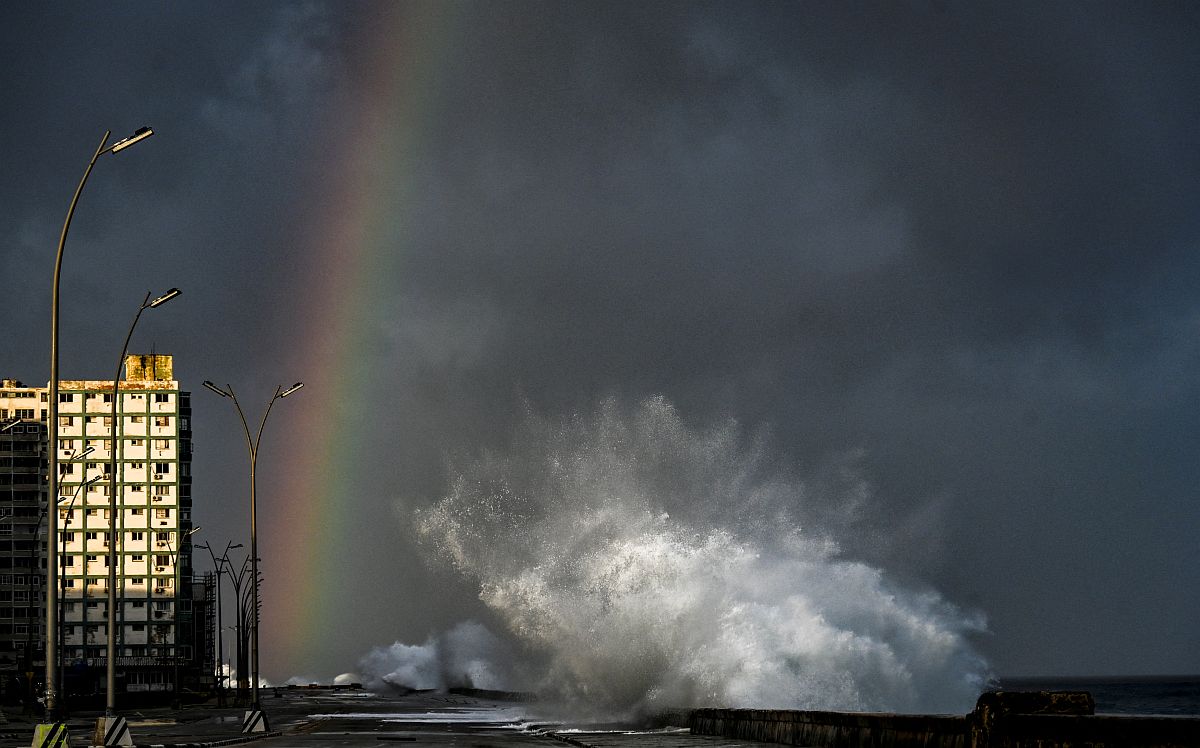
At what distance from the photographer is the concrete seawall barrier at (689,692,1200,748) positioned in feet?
39.8

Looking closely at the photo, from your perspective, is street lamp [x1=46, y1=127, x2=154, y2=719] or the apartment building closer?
street lamp [x1=46, y1=127, x2=154, y2=719]

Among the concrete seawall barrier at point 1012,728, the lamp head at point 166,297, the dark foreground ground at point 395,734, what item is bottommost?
the dark foreground ground at point 395,734

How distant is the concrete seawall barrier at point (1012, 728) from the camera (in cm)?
1212

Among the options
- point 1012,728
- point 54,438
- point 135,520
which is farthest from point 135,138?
point 135,520

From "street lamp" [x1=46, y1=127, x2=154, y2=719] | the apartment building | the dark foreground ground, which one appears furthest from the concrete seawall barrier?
the apartment building

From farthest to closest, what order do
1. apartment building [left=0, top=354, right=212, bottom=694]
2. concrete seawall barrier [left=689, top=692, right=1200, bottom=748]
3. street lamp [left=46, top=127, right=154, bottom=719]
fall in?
1. apartment building [left=0, top=354, right=212, bottom=694]
2. street lamp [left=46, top=127, right=154, bottom=719]
3. concrete seawall barrier [left=689, top=692, right=1200, bottom=748]

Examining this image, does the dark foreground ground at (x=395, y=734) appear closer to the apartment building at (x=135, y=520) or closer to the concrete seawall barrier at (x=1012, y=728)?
the concrete seawall barrier at (x=1012, y=728)

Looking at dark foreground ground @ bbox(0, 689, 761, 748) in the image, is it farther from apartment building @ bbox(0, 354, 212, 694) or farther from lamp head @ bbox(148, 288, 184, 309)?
apartment building @ bbox(0, 354, 212, 694)

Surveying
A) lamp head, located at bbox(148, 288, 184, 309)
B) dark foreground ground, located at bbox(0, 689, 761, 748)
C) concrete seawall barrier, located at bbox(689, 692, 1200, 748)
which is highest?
lamp head, located at bbox(148, 288, 184, 309)

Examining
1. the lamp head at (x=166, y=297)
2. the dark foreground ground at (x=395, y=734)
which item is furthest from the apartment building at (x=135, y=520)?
the lamp head at (x=166, y=297)

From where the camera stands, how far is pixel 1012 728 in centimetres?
1486

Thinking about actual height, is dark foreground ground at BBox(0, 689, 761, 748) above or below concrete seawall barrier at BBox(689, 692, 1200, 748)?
below

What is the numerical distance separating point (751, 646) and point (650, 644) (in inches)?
229

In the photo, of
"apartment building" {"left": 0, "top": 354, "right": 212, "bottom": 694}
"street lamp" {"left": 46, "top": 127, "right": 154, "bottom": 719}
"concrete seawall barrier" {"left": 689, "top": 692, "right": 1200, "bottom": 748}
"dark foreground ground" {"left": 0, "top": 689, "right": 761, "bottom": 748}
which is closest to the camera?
"concrete seawall barrier" {"left": 689, "top": 692, "right": 1200, "bottom": 748}
